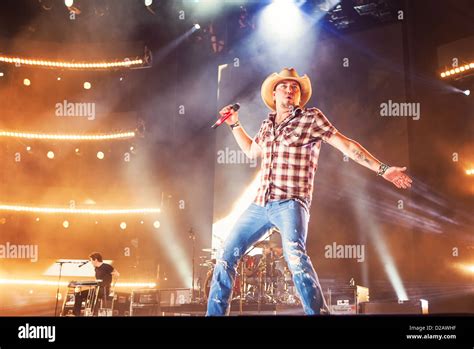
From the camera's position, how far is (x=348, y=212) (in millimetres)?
9742

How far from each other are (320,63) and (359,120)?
1433 millimetres

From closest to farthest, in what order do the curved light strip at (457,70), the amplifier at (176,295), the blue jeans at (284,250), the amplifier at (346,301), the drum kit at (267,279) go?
the blue jeans at (284,250) → the amplifier at (346,301) → the curved light strip at (457,70) → the drum kit at (267,279) → the amplifier at (176,295)

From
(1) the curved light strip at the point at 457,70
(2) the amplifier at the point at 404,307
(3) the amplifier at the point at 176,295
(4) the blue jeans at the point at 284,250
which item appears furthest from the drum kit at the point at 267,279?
(4) the blue jeans at the point at 284,250

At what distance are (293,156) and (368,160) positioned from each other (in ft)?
2.01

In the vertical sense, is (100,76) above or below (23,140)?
above

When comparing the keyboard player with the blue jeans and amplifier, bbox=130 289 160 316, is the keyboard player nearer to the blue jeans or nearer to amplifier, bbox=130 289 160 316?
amplifier, bbox=130 289 160 316

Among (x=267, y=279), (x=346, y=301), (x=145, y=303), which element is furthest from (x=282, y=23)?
(x=145, y=303)

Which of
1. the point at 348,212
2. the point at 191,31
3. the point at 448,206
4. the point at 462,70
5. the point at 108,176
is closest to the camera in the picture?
the point at 462,70

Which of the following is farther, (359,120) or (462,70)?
(359,120)

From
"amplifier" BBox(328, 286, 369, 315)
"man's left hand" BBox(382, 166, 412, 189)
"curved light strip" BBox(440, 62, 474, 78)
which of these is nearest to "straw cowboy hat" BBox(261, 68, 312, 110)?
"man's left hand" BBox(382, 166, 412, 189)

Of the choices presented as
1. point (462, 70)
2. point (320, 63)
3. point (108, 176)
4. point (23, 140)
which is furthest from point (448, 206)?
point (23, 140)

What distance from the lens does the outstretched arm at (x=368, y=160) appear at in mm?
3941

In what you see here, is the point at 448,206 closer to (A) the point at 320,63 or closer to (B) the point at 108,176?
(A) the point at 320,63

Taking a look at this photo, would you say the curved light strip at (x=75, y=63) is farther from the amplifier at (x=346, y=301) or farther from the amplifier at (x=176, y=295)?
the amplifier at (x=346, y=301)
